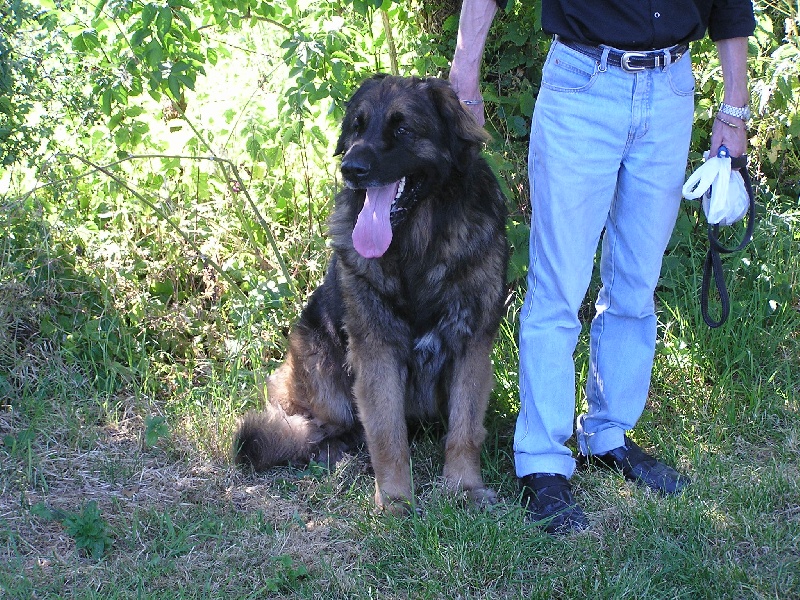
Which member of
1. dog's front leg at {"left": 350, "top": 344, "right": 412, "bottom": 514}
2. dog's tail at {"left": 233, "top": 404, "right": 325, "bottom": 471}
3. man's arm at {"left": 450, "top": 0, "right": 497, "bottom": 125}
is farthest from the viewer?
dog's tail at {"left": 233, "top": 404, "right": 325, "bottom": 471}

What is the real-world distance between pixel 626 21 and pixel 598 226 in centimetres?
72

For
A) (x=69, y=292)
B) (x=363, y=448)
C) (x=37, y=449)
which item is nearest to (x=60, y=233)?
(x=69, y=292)

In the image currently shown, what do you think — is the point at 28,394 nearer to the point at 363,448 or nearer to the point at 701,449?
the point at 363,448

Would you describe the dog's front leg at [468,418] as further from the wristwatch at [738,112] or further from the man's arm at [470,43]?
the wristwatch at [738,112]

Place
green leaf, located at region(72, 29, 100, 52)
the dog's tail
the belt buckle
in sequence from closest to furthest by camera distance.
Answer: the belt buckle
the dog's tail
green leaf, located at region(72, 29, 100, 52)

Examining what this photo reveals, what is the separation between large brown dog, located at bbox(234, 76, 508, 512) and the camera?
3121 mm

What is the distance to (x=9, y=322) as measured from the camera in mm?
4258

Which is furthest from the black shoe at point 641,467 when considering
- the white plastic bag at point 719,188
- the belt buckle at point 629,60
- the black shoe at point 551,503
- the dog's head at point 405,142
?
the belt buckle at point 629,60

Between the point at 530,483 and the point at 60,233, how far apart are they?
2.84 meters

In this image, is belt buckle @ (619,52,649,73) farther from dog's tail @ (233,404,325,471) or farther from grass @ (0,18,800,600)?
dog's tail @ (233,404,325,471)

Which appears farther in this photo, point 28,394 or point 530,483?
point 28,394

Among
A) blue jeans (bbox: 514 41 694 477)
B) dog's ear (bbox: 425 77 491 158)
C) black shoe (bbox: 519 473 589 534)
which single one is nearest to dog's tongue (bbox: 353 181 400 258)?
dog's ear (bbox: 425 77 491 158)

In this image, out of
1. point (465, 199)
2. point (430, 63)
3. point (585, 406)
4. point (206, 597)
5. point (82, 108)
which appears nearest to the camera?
point (206, 597)

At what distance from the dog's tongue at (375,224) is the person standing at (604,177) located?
0.47 meters
